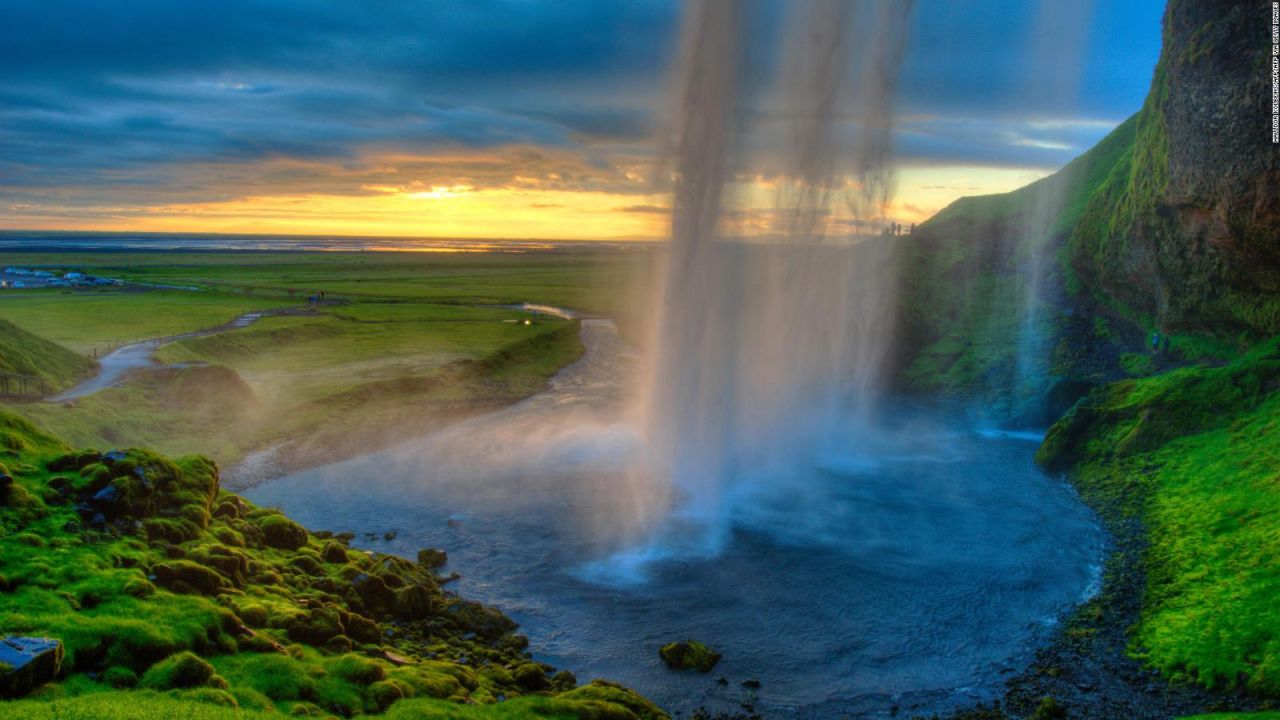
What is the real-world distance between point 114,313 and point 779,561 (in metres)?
88.1

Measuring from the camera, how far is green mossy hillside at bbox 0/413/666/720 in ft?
51.8

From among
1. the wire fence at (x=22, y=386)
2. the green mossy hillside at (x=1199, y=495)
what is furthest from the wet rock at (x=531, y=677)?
the wire fence at (x=22, y=386)

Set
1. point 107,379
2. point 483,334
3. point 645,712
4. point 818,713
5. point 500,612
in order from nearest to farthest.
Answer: point 645,712 → point 818,713 → point 500,612 → point 107,379 → point 483,334

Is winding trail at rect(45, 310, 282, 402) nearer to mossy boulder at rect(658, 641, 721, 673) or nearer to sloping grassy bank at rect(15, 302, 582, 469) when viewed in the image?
sloping grassy bank at rect(15, 302, 582, 469)

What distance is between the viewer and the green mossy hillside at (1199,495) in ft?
74.2

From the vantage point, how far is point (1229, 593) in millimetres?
25156

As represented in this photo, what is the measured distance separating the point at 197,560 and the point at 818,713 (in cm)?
1885

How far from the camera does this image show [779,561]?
30.1m

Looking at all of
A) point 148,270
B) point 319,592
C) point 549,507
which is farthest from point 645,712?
point 148,270

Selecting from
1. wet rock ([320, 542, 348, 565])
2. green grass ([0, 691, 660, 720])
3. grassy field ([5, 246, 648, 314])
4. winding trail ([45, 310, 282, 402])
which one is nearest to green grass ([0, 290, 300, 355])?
winding trail ([45, 310, 282, 402])

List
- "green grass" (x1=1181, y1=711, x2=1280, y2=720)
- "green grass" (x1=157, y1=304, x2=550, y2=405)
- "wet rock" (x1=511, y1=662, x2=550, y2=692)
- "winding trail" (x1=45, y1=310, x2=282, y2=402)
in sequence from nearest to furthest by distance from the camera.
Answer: "green grass" (x1=1181, y1=711, x2=1280, y2=720), "wet rock" (x1=511, y1=662, x2=550, y2=692), "winding trail" (x1=45, y1=310, x2=282, y2=402), "green grass" (x1=157, y1=304, x2=550, y2=405)

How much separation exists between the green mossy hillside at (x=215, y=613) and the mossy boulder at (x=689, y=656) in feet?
10.7

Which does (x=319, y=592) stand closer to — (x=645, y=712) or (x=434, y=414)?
(x=645, y=712)

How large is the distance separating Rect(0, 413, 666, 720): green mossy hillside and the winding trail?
23.5m
